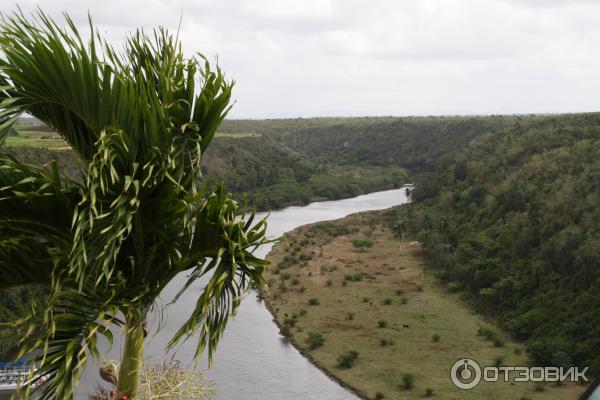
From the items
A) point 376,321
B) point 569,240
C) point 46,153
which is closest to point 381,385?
point 376,321

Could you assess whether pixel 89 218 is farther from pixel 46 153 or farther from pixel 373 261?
pixel 46 153

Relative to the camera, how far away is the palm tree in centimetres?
243

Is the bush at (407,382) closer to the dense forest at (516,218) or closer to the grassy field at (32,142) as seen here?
the dense forest at (516,218)

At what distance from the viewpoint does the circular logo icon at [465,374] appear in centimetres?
2377

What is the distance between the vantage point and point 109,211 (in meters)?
2.44

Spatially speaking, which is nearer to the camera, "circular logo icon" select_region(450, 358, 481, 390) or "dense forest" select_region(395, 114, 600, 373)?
"circular logo icon" select_region(450, 358, 481, 390)

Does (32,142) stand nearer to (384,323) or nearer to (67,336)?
(384,323)

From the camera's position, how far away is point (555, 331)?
27.2 metres

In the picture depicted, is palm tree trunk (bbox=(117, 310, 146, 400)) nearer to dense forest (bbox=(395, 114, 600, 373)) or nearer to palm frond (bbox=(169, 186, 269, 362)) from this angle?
palm frond (bbox=(169, 186, 269, 362))

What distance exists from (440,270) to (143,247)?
3620cm

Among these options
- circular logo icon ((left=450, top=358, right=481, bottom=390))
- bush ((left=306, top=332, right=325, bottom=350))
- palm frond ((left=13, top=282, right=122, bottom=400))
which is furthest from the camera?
bush ((left=306, top=332, right=325, bottom=350))

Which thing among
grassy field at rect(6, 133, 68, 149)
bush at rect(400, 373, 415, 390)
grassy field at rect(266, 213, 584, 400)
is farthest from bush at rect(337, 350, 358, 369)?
grassy field at rect(6, 133, 68, 149)

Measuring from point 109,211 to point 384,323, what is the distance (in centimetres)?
2862

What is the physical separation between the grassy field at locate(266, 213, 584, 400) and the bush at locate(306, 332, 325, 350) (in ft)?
0.15
